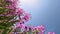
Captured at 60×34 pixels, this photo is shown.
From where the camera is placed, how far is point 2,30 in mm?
4496

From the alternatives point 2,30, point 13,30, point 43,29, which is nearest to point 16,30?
point 13,30

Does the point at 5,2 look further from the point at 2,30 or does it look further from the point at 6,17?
the point at 2,30

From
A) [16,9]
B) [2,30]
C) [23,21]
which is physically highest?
[16,9]

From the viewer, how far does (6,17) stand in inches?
192

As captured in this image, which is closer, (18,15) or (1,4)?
(1,4)

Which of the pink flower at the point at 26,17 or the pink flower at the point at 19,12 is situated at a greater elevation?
the pink flower at the point at 19,12

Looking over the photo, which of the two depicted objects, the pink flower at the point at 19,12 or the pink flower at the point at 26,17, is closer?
the pink flower at the point at 19,12

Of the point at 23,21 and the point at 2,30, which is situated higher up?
the point at 23,21

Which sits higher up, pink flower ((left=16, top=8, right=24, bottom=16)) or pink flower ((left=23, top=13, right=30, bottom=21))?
pink flower ((left=16, top=8, right=24, bottom=16))

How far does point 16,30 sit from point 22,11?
2.31 ft

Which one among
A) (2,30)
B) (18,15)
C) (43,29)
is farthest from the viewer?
(43,29)

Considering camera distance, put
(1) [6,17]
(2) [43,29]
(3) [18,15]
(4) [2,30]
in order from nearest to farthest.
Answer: (4) [2,30] < (1) [6,17] < (3) [18,15] < (2) [43,29]

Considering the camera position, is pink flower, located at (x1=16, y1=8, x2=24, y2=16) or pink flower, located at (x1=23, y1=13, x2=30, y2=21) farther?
pink flower, located at (x1=23, y1=13, x2=30, y2=21)

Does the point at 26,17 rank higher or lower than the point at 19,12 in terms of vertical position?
lower
